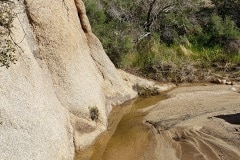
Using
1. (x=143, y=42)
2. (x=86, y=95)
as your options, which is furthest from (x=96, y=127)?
(x=143, y=42)

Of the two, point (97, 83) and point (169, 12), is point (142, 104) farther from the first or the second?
point (169, 12)

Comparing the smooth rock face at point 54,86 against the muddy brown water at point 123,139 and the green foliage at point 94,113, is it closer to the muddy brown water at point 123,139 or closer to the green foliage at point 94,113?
the green foliage at point 94,113

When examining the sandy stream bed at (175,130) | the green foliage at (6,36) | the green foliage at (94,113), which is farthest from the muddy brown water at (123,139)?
the green foliage at (6,36)

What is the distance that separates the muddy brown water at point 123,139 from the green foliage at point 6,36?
7.69 feet

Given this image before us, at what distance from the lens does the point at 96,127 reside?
1055 cm

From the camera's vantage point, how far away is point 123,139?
10570mm

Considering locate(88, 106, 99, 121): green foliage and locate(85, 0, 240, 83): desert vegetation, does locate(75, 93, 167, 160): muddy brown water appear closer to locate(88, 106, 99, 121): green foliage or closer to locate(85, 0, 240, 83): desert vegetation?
locate(88, 106, 99, 121): green foliage

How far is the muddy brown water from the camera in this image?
9.66 meters

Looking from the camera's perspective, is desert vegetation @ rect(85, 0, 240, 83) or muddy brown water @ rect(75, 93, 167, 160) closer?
muddy brown water @ rect(75, 93, 167, 160)

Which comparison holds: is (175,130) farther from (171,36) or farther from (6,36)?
(171,36)

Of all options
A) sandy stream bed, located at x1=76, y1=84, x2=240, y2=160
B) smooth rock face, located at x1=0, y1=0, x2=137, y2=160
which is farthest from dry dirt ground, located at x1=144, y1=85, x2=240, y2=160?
smooth rock face, located at x1=0, y1=0, x2=137, y2=160

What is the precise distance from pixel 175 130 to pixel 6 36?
431cm

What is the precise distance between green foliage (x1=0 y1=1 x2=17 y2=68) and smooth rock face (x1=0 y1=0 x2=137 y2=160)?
0.20 m

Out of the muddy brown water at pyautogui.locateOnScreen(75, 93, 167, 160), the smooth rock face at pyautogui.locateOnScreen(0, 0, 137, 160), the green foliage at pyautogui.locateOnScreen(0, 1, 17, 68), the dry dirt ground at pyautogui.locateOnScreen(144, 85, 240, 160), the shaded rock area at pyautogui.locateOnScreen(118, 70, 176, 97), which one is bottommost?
the dry dirt ground at pyautogui.locateOnScreen(144, 85, 240, 160)
